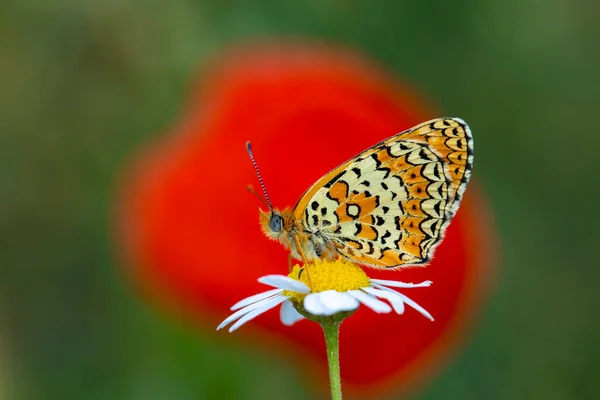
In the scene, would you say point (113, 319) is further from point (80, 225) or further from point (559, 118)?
point (559, 118)

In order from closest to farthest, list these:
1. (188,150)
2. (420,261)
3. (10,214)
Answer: (420,261) < (188,150) < (10,214)

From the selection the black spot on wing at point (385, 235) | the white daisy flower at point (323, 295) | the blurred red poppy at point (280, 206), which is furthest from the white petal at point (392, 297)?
the blurred red poppy at point (280, 206)

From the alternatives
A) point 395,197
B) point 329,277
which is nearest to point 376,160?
point 395,197

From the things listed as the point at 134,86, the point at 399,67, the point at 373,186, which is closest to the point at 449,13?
the point at 399,67

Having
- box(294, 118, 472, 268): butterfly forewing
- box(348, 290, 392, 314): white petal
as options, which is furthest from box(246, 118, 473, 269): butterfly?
box(348, 290, 392, 314): white petal

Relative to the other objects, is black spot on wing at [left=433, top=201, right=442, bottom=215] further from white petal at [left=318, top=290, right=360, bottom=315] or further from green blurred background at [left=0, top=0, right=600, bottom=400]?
green blurred background at [left=0, top=0, right=600, bottom=400]
